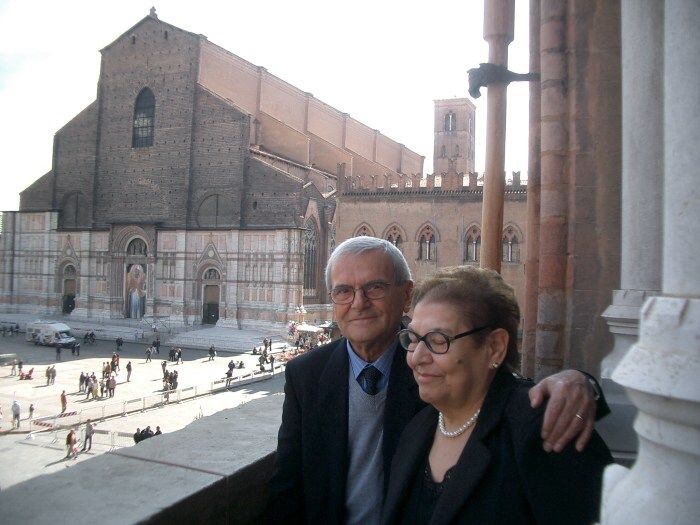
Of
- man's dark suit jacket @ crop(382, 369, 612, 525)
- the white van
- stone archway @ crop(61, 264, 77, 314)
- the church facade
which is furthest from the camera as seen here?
stone archway @ crop(61, 264, 77, 314)

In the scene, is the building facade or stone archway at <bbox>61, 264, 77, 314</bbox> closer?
the building facade

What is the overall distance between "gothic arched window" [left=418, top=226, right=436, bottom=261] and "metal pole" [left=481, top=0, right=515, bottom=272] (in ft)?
75.8

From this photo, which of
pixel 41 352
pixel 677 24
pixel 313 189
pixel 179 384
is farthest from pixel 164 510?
pixel 313 189

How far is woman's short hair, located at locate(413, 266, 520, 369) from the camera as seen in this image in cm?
161

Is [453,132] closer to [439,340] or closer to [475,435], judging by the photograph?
[439,340]

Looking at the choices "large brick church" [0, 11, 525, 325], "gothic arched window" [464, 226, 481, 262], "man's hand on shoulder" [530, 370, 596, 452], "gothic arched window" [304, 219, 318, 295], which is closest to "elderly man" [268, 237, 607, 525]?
"man's hand on shoulder" [530, 370, 596, 452]

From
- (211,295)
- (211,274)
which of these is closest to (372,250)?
(211,295)

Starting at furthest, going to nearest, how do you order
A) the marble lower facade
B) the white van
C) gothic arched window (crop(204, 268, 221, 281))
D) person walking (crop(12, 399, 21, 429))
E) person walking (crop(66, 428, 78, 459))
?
gothic arched window (crop(204, 268, 221, 281))
the marble lower facade
the white van
person walking (crop(12, 399, 21, 429))
person walking (crop(66, 428, 78, 459))

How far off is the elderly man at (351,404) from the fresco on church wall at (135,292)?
34389 mm

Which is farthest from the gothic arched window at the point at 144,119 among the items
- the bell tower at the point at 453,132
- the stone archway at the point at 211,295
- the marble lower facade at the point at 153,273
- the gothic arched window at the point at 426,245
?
the bell tower at the point at 453,132

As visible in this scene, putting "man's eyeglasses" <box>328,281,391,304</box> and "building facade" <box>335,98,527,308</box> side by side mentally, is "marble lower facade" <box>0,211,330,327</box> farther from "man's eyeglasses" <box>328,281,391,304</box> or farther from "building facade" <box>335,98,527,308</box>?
"man's eyeglasses" <box>328,281,391,304</box>

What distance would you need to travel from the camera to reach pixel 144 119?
35.6 metres

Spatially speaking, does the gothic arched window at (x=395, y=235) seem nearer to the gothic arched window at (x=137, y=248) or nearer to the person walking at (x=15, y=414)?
the gothic arched window at (x=137, y=248)

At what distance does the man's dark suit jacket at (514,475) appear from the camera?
4.19 ft
